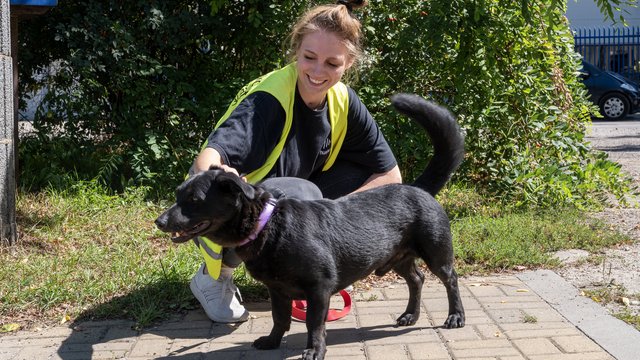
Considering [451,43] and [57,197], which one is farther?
[451,43]

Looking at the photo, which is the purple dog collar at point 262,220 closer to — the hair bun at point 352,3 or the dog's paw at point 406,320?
the dog's paw at point 406,320

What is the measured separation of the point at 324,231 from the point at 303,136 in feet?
3.13

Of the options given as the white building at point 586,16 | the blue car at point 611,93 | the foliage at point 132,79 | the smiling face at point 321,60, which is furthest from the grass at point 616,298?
the white building at point 586,16

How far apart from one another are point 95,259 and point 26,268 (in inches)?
17.7

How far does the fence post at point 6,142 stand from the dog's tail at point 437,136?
297cm

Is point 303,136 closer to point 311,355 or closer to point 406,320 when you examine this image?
point 406,320

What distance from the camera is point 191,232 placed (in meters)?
3.25

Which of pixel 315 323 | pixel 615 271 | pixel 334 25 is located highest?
pixel 334 25

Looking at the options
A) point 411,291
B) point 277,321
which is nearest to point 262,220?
point 277,321

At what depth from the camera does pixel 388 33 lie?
23.7ft

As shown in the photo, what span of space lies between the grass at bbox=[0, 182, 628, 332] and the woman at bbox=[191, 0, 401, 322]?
458mm

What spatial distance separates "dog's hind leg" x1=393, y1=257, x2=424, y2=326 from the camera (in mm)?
4148

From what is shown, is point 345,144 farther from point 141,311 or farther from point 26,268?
point 26,268

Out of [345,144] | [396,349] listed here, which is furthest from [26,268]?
[396,349]
